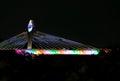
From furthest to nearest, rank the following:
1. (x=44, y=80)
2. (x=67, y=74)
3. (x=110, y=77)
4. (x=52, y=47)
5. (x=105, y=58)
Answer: (x=52, y=47) → (x=105, y=58) → (x=110, y=77) → (x=67, y=74) → (x=44, y=80)

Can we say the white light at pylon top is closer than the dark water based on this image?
No

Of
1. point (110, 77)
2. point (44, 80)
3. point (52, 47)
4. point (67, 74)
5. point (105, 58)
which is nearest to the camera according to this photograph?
point (44, 80)

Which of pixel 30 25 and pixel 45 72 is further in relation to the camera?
pixel 30 25

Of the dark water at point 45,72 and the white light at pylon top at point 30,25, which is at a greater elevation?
the white light at pylon top at point 30,25

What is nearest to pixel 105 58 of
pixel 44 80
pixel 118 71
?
pixel 118 71

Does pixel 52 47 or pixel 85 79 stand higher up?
pixel 52 47

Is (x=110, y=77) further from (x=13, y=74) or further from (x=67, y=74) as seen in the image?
(x=13, y=74)

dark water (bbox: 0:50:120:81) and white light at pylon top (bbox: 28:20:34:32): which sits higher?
white light at pylon top (bbox: 28:20:34:32)

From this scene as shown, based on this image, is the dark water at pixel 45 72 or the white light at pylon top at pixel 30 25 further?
the white light at pylon top at pixel 30 25

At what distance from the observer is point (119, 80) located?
795cm

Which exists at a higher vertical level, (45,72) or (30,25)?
(30,25)

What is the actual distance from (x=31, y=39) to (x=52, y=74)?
19.5m

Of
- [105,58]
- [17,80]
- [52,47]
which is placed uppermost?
[52,47]

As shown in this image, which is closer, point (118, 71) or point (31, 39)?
point (118, 71)
